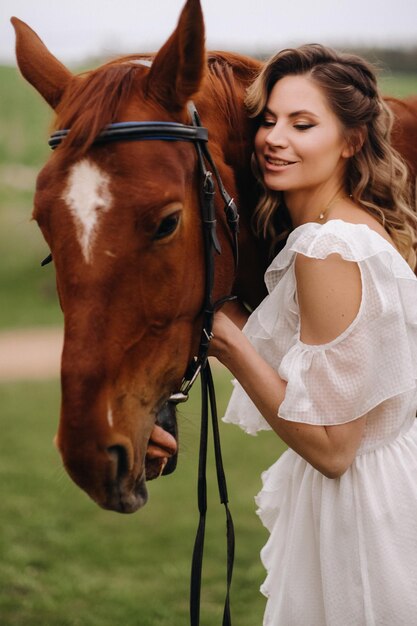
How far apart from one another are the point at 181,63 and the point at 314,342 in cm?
82

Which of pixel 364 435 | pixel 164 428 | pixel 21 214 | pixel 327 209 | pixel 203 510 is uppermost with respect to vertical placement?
pixel 327 209

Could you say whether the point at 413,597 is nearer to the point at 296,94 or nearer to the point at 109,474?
the point at 109,474

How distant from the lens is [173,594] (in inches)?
206

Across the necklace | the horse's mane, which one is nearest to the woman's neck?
the necklace

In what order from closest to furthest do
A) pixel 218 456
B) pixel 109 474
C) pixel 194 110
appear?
1. pixel 109 474
2. pixel 194 110
3. pixel 218 456

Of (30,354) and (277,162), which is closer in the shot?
(277,162)

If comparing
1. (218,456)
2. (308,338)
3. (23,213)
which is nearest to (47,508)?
(218,456)

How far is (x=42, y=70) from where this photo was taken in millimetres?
2379

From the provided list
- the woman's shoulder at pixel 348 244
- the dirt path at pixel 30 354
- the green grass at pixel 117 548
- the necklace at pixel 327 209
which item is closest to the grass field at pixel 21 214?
the dirt path at pixel 30 354

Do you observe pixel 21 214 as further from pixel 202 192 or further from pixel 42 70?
pixel 202 192

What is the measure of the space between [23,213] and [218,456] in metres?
20.5

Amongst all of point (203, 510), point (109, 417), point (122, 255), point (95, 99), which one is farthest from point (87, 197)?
point (203, 510)

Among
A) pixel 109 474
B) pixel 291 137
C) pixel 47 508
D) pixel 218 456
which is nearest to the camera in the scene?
pixel 109 474

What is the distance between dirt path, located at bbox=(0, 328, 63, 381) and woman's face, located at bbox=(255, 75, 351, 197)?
1023 cm
